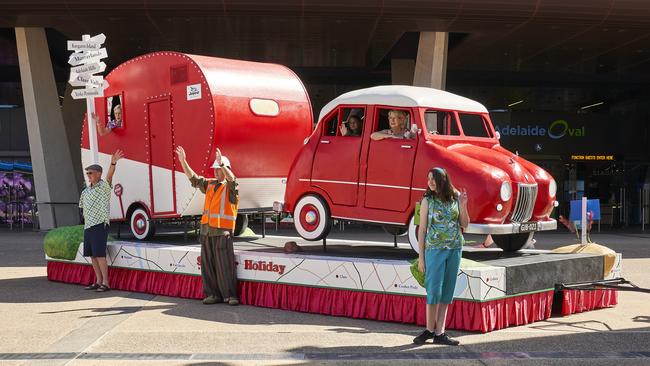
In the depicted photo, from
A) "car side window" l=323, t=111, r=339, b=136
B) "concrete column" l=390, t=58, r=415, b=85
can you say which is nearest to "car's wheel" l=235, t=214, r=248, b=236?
"car side window" l=323, t=111, r=339, b=136

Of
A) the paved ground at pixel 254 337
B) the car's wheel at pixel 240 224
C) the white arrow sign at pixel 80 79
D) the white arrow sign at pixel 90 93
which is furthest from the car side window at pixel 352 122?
the white arrow sign at pixel 80 79

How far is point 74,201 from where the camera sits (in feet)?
81.6

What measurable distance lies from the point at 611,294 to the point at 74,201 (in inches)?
773

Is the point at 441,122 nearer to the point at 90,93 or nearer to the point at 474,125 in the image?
the point at 474,125

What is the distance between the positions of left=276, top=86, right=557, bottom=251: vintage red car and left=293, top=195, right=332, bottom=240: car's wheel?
0.5 inches

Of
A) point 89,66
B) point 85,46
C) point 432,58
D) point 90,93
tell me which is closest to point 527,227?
point 90,93

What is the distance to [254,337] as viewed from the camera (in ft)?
24.8

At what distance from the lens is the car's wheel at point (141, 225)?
11.5 metres

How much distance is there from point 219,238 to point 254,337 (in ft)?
7.31

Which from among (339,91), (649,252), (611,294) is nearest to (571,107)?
(339,91)

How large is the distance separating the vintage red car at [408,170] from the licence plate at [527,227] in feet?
0.05

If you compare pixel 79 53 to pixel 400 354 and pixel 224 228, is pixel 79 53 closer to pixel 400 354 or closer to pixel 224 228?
pixel 224 228

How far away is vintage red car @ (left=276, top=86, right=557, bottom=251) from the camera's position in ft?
27.9

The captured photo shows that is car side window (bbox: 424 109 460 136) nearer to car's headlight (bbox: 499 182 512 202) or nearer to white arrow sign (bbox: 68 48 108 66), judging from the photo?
car's headlight (bbox: 499 182 512 202)
